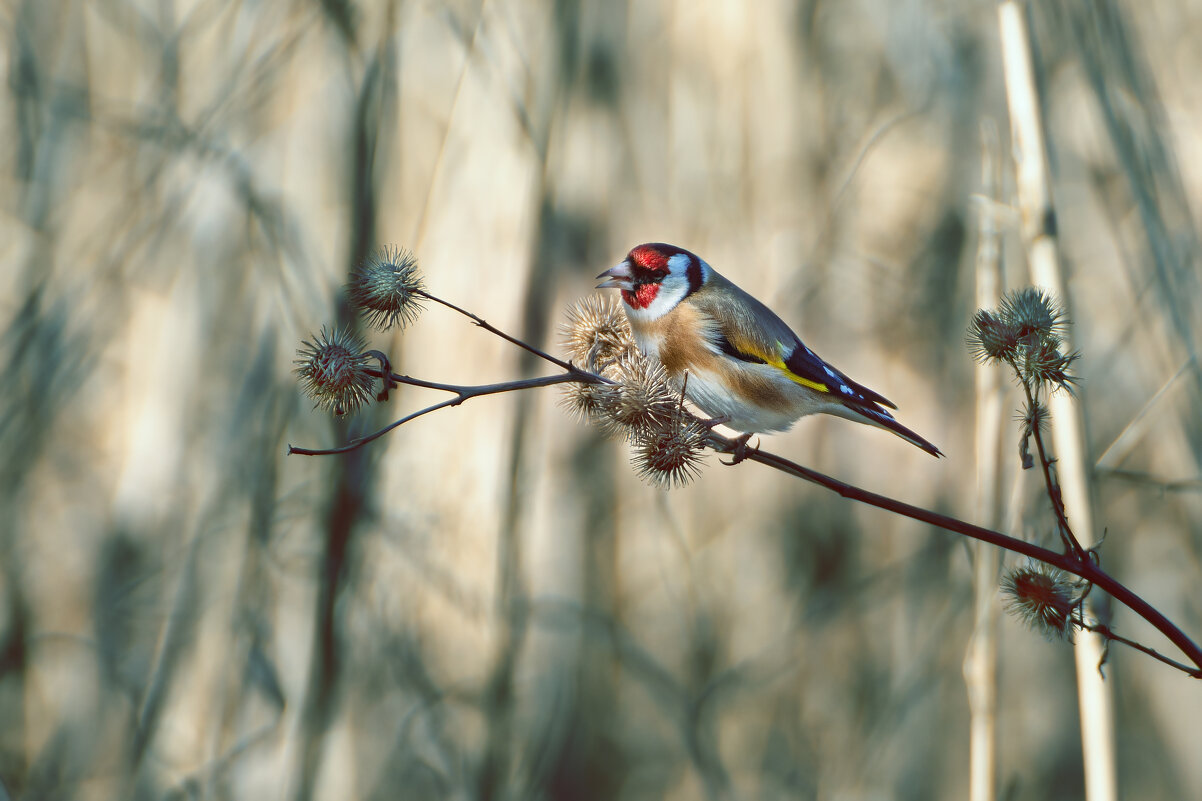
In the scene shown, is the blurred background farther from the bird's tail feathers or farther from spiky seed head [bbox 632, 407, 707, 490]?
spiky seed head [bbox 632, 407, 707, 490]

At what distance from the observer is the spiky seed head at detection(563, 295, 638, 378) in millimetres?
985

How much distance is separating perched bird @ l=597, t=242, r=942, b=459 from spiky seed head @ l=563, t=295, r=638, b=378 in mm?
67

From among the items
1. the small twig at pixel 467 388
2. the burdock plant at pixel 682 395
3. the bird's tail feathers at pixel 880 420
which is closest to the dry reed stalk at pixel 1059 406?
the bird's tail feathers at pixel 880 420

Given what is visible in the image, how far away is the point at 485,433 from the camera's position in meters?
1.87

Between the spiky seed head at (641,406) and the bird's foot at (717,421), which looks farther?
the bird's foot at (717,421)

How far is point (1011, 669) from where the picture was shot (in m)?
1.81

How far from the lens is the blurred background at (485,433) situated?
1.83 metres

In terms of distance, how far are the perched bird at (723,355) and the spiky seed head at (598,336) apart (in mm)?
67

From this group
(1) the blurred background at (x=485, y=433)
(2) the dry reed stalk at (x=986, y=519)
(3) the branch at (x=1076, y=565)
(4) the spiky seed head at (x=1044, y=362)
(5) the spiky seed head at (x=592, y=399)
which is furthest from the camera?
(1) the blurred background at (x=485, y=433)

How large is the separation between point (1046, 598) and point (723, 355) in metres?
0.57

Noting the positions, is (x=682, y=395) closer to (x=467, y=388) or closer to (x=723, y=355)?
(x=467, y=388)

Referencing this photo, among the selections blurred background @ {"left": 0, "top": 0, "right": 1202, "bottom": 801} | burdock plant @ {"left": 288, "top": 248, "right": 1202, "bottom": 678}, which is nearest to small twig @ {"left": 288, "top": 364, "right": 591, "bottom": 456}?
burdock plant @ {"left": 288, "top": 248, "right": 1202, "bottom": 678}

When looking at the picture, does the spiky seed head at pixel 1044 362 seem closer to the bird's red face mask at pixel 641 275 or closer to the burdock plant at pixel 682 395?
the burdock plant at pixel 682 395

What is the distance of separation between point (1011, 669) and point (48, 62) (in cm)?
256
